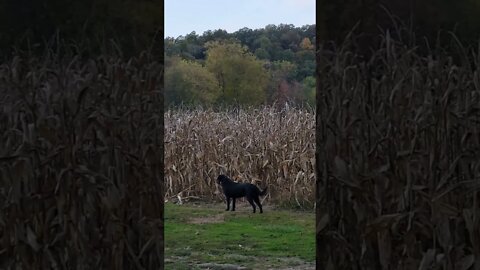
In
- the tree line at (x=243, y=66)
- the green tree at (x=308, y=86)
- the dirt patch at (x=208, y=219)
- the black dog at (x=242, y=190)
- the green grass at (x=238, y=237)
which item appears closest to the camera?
the green grass at (x=238, y=237)

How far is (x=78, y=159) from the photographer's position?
2580 millimetres

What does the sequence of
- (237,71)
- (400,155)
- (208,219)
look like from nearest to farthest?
1. (400,155)
2. (208,219)
3. (237,71)

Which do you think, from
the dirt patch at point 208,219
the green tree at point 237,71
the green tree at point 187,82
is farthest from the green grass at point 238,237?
the green tree at point 237,71

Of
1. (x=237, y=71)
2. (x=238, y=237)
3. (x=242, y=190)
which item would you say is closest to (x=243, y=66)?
(x=237, y=71)

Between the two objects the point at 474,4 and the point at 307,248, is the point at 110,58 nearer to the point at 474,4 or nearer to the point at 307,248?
the point at 474,4

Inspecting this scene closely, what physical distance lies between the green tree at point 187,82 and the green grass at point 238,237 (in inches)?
209

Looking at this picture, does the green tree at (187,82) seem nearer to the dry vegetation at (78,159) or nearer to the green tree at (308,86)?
the green tree at (308,86)

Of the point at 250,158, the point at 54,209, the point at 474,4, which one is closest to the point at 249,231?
the point at 250,158

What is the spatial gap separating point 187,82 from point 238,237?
7.03 meters

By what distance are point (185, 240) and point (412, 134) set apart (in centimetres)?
283

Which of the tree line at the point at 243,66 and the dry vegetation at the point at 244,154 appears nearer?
the dry vegetation at the point at 244,154

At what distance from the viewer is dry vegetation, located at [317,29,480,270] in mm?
2479

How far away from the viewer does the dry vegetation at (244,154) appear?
6.58 m

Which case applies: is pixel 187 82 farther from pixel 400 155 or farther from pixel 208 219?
pixel 400 155
